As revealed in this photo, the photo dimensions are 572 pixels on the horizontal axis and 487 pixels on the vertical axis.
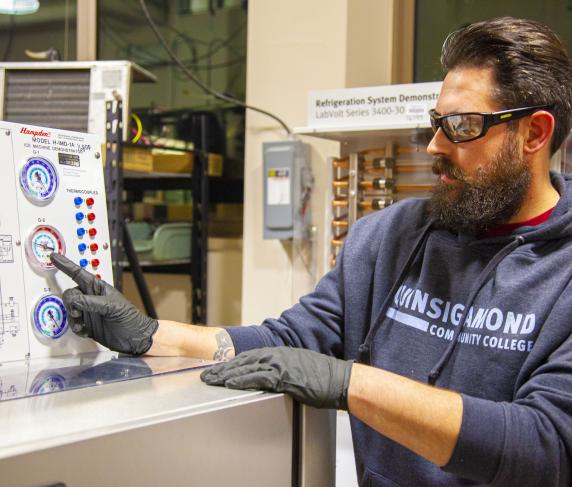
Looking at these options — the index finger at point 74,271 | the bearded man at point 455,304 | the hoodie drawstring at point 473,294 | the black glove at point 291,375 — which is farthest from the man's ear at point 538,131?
the index finger at point 74,271

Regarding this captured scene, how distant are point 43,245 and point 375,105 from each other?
4.27 ft

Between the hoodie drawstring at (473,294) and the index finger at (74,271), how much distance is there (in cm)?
63

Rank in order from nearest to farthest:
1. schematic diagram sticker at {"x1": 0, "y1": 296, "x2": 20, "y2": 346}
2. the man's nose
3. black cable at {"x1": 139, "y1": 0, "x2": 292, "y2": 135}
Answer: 1. schematic diagram sticker at {"x1": 0, "y1": 296, "x2": 20, "y2": 346}
2. the man's nose
3. black cable at {"x1": 139, "y1": 0, "x2": 292, "y2": 135}

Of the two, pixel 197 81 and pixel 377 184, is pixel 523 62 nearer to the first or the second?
pixel 377 184

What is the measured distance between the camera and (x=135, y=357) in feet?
3.79

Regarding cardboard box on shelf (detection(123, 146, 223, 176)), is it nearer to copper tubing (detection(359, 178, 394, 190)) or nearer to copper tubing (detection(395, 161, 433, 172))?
copper tubing (detection(359, 178, 394, 190))

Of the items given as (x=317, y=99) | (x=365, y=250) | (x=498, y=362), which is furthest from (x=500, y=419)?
(x=317, y=99)

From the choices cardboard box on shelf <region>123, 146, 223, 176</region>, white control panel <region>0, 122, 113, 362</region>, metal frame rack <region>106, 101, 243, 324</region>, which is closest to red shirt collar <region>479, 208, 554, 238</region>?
white control panel <region>0, 122, 113, 362</region>

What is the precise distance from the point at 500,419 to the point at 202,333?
609mm

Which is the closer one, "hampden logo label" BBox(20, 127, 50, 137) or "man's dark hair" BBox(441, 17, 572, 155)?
"hampden logo label" BBox(20, 127, 50, 137)

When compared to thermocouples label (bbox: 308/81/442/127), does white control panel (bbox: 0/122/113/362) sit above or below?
below

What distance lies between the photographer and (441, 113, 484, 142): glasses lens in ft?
4.04

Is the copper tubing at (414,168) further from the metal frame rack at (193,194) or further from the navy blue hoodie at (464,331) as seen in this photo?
the metal frame rack at (193,194)

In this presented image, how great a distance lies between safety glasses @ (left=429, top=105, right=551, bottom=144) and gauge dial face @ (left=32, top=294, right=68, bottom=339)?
→ 0.78m
